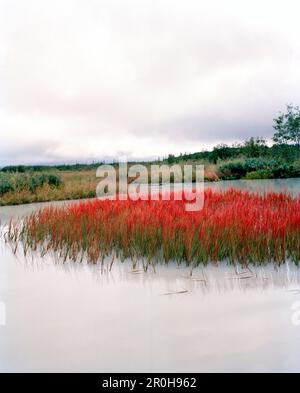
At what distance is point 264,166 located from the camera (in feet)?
11.5

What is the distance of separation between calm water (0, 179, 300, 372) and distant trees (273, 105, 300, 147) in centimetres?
88

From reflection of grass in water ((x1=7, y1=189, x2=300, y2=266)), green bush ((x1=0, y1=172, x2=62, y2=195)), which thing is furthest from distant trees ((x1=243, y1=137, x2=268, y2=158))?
green bush ((x1=0, y1=172, x2=62, y2=195))

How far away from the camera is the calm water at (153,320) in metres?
2.63

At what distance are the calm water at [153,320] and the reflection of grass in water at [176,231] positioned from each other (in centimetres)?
13

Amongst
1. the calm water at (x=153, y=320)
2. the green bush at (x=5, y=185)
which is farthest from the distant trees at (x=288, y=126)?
the green bush at (x=5, y=185)

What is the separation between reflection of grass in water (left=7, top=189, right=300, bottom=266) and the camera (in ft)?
10.7

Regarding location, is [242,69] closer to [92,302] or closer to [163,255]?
[163,255]

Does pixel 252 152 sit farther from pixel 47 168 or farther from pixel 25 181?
pixel 25 181

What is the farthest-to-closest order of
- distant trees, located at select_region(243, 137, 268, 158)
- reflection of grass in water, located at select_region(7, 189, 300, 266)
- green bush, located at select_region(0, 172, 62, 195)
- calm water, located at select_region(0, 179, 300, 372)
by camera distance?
1. green bush, located at select_region(0, 172, 62, 195)
2. distant trees, located at select_region(243, 137, 268, 158)
3. reflection of grass in water, located at select_region(7, 189, 300, 266)
4. calm water, located at select_region(0, 179, 300, 372)

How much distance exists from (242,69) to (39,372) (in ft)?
7.46

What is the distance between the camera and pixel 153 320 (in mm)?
2809

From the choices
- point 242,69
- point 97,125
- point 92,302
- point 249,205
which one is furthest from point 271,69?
point 92,302

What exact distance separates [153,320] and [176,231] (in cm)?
75

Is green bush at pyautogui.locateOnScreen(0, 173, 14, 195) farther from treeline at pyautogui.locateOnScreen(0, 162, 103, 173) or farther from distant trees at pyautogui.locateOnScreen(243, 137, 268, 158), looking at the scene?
distant trees at pyautogui.locateOnScreen(243, 137, 268, 158)
